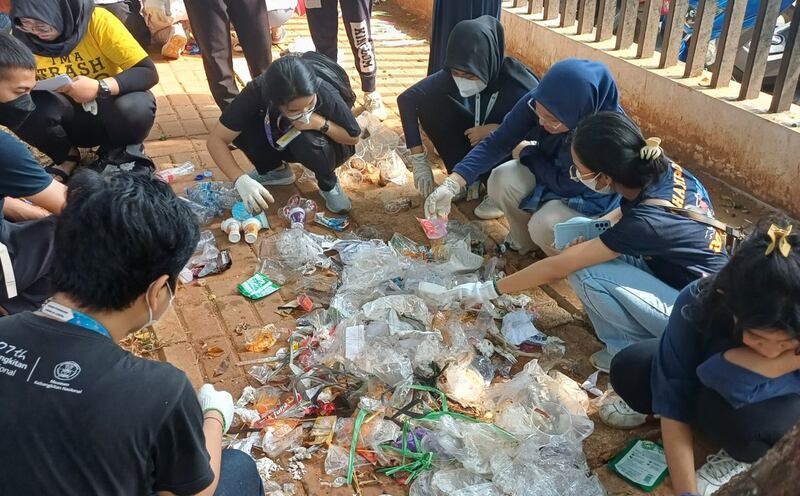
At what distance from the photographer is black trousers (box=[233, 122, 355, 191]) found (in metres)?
3.74

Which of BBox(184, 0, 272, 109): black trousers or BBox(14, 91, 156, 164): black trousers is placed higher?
BBox(184, 0, 272, 109): black trousers

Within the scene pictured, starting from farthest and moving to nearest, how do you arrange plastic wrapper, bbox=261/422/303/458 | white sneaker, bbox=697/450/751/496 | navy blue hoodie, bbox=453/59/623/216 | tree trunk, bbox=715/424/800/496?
navy blue hoodie, bbox=453/59/623/216, plastic wrapper, bbox=261/422/303/458, white sneaker, bbox=697/450/751/496, tree trunk, bbox=715/424/800/496

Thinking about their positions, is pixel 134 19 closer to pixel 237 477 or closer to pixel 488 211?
pixel 488 211

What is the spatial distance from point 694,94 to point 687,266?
1.99 m

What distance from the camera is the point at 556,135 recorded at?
323cm

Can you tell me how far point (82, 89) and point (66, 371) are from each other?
9.24ft

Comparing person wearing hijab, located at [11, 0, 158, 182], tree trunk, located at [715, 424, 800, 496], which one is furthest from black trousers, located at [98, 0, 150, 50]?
tree trunk, located at [715, 424, 800, 496]

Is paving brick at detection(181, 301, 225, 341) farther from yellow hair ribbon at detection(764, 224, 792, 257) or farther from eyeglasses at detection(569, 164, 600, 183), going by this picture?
yellow hair ribbon at detection(764, 224, 792, 257)

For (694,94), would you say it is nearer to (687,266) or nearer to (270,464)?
(687,266)

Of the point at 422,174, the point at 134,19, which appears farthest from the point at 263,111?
the point at 134,19

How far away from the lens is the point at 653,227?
2.48 metres

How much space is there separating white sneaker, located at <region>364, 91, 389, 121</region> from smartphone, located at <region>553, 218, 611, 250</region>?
2223mm

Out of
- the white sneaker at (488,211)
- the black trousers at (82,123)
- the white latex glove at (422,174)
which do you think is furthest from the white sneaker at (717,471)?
the black trousers at (82,123)

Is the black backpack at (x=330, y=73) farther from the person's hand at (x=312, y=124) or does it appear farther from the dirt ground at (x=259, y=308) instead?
the dirt ground at (x=259, y=308)
